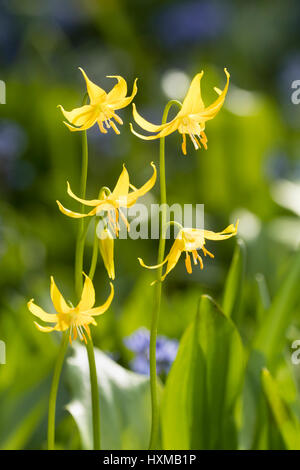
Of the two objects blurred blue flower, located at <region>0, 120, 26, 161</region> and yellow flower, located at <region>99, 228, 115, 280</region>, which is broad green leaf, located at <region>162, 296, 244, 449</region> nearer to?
yellow flower, located at <region>99, 228, 115, 280</region>

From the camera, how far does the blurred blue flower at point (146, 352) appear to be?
99 centimetres

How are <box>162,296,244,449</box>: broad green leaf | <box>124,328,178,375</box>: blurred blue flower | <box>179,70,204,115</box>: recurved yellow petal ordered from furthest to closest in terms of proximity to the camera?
1. <box>124,328,178,375</box>: blurred blue flower
2. <box>162,296,244,449</box>: broad green leaf
3. <box>179,70,204,115</box>: recurved yellow petal

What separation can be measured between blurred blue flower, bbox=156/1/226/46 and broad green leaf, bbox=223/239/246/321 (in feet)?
8.38

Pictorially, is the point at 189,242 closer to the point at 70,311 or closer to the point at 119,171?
the point at 70,311

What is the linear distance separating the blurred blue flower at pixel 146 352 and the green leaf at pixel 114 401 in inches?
3.5

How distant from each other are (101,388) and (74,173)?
45.4 inches

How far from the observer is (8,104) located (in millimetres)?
2146

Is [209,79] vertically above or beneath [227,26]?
beneath

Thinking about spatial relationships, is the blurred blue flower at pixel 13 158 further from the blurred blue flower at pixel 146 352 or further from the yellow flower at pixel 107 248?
the yellow flower at pixel 107 248

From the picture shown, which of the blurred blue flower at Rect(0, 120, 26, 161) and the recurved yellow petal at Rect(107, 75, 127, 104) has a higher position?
the blurred blue flower at Rect(0, 120, 26, 161)

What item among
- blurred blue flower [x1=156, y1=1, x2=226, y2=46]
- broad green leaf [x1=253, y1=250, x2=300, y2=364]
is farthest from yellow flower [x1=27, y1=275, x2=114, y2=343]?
blurred blue flower [x1=156, y1=1, x2=226, y2=46]

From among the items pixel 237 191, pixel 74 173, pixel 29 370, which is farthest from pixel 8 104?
pixel 29 370

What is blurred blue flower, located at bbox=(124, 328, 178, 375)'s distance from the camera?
99cm
